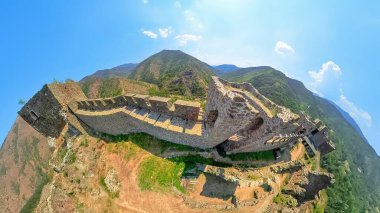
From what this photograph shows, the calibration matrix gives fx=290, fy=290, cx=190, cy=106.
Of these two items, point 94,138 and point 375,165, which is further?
point 375,165

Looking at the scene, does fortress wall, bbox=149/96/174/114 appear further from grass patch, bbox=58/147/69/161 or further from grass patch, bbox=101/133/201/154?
grass patch, bbox=58/147/69/161

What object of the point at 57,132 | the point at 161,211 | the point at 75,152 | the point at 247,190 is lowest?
the point at 161,211

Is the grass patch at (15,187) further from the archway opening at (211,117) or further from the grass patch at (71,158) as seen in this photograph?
the archway opening at (211,117)

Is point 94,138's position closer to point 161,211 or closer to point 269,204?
point 161,211

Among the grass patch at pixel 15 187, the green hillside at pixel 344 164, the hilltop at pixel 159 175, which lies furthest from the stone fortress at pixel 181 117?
the grass patch at pixel 15 187

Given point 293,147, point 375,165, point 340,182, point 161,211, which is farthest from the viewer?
point 375,165

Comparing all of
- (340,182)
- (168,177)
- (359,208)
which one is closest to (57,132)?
(168,177)

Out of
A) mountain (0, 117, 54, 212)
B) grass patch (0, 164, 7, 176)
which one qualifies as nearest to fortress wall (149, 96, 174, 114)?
mountain (0, 117, 54, 212)
